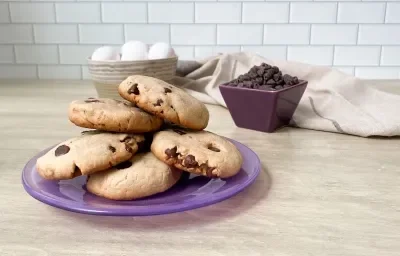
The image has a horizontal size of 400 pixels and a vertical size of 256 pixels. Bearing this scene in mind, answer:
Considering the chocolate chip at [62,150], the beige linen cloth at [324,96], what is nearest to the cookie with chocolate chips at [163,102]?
the chocolate chip at [62,150]

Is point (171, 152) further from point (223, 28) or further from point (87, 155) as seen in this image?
point (223, 28)

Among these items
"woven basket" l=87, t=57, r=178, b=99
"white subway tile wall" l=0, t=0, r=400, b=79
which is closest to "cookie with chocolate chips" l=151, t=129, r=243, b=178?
"woven basket" l=87, t=57, r=178, b=99

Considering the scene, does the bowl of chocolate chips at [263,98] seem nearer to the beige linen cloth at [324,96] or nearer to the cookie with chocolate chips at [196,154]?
the beige linen cloth at [324,96]

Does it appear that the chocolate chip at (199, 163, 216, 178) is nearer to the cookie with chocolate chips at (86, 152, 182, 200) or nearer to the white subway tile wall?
the cookie with chocolate chips at (86, 152, 182, 200)

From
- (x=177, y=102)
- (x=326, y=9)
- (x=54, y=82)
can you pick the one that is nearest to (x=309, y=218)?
(x=177, y=102)

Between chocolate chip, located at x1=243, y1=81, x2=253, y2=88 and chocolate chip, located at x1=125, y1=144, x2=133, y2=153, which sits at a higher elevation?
chocolate chip, located at x1=243, y1=81, x2=253, y2=88

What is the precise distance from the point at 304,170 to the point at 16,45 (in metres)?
1.19

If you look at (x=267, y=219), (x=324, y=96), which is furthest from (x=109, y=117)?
(x=324, y=96)

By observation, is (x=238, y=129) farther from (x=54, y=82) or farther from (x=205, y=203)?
(x=54, y=82)

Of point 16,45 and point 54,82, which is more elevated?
point 16,45

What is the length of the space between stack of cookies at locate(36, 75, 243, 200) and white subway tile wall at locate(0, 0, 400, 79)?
0.85 metres

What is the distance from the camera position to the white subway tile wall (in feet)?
4.49

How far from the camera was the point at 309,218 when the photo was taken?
507mm

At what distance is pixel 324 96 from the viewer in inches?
40.1
